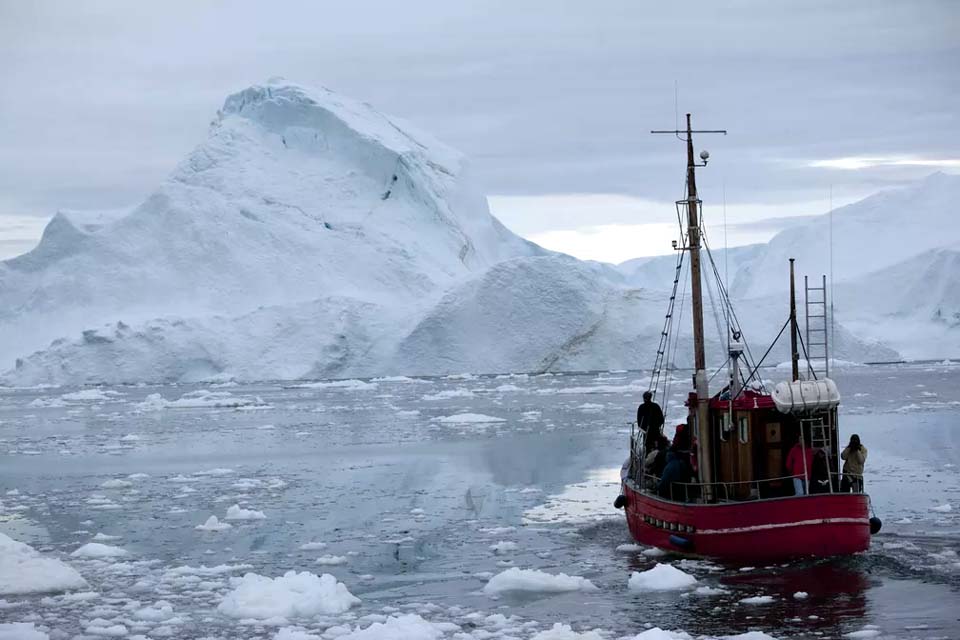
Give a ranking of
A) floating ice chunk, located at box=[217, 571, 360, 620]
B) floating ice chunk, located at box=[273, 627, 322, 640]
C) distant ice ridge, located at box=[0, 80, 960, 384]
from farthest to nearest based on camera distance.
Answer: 1. distant ice ridge, located at box=[0, 80, 960, 384]
2. floating ice chunk, located at box=[217, 571, 360, 620]
3. floating ice chunk, located at box=[273, 627, 322, 640]

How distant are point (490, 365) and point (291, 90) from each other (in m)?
17.2

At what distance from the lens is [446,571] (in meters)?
11.8

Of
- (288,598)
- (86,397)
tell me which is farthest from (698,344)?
(86,397)

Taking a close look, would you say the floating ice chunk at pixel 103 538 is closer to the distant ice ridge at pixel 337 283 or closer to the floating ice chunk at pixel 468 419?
the floating ice chunk at pixel 468 419

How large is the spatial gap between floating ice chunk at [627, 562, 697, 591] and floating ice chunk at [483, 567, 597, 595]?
1.29 ft

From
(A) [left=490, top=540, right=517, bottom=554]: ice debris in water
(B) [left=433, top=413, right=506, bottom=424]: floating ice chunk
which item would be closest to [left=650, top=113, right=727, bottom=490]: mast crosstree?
(A) [left=490, top=540, right=517, bottom=554]: ice debris in water

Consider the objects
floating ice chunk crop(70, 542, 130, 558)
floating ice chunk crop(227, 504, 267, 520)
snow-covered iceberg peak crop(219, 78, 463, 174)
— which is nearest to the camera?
floating ice chunk crop(70, 542, 130, 558)

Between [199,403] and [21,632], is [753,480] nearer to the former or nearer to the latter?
[21,632]

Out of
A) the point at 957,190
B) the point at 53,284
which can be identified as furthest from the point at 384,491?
the point at 957,190

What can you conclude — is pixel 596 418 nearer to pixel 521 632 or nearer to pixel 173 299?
pixel 521 632

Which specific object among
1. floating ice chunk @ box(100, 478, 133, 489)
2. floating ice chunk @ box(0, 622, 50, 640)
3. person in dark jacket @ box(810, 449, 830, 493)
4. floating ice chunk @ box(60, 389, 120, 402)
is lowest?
floating ice chunk @ box(0, 622, 50, 640)

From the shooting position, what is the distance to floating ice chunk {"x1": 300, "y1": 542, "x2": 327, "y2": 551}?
42.8 ft

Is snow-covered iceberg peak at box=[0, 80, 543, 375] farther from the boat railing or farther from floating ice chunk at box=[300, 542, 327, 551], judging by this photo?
the boat railing

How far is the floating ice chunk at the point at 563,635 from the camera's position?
9.05 meters
